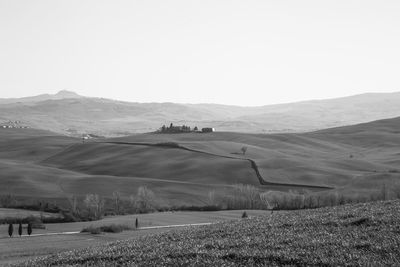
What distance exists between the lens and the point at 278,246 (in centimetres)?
2097

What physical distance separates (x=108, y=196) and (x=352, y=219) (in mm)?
Answer: 60611

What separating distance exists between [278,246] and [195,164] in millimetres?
93910

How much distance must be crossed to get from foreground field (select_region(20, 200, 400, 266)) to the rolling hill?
53.2 metres

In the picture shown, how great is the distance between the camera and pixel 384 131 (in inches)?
6914

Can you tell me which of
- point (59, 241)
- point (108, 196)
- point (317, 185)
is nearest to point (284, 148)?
point (317, 185)

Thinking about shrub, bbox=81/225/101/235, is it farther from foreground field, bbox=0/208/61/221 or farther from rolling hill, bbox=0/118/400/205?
rolling hill, bbox=0/118/400/205

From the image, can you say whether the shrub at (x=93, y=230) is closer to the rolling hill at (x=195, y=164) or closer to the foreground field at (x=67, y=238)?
the foreground field at (x=67, y=238)

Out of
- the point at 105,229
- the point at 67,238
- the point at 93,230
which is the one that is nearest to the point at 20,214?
the point at 105,229

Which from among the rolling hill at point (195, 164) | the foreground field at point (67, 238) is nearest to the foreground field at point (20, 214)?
the foreground field at point (67, 238)

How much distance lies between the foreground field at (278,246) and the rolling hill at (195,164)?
53184 millimetres

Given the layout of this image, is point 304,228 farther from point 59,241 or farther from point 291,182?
point 291,182

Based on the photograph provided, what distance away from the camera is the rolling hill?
90500mm

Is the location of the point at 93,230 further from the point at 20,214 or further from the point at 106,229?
the point at 20,214

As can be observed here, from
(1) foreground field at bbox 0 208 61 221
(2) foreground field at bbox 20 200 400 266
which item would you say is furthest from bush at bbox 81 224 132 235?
(2) foreground field at bbox 20 200 400 266
